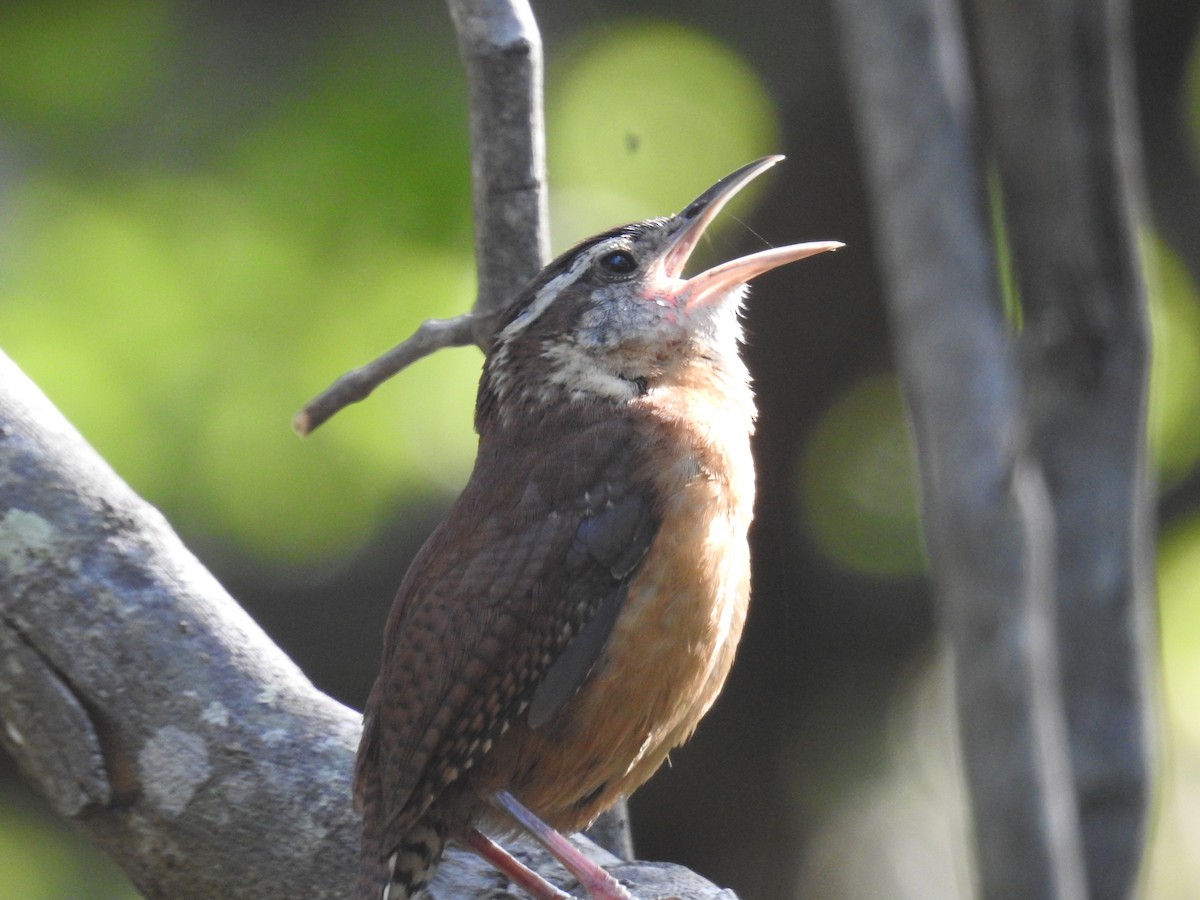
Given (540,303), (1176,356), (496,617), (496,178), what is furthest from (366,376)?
(1176,356)

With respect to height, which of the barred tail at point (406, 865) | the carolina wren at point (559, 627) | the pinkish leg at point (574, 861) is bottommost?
the barred tail at point (406, 865)

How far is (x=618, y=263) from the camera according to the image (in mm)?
3594

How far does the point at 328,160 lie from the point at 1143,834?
425cm

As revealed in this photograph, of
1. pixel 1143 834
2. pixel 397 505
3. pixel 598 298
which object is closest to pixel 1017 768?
pixel 1143 834

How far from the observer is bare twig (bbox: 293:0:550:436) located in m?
3.23

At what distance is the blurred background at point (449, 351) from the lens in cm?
589

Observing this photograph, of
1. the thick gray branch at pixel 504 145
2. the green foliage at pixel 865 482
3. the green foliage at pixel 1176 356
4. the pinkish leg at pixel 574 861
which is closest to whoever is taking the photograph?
the pinkish leg at pixel 574 861

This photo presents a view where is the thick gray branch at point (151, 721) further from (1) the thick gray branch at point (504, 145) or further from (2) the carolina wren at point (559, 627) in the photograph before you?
(1) the thick gray branch at point (504, 145)

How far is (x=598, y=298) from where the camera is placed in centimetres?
352

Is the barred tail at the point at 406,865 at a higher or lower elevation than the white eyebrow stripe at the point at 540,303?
lower

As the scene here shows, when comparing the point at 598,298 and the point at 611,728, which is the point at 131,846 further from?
the point at 598,298

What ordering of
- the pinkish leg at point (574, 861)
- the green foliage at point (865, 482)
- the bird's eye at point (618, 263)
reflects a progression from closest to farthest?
the pinkish leg at point (574, 861), the bird's eye at point (618, 263), the green foliage at point (865, 482)

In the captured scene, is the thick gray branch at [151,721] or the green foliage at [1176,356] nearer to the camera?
the thick gray branch at [151,721]

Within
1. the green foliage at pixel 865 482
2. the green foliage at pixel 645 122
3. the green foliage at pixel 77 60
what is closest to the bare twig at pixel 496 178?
the green foliage at pixel 645 122
